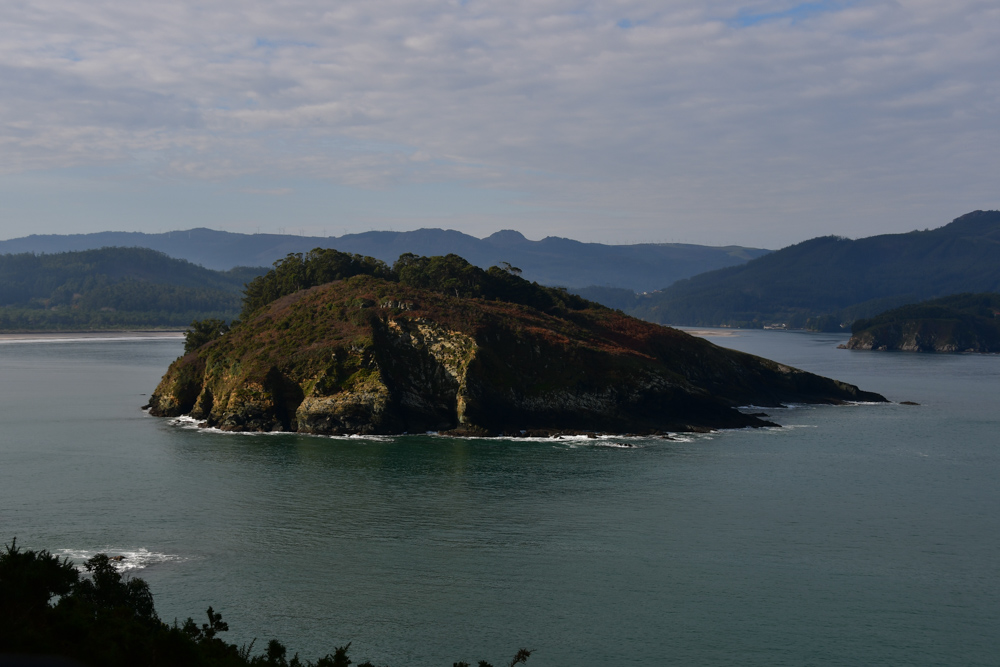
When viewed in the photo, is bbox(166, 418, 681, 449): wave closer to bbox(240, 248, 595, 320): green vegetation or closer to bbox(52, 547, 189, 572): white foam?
bbox(52, 547, 189, 572): white foam

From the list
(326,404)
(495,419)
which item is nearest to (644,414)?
(495,419)

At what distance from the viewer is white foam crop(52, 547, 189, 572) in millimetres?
39116

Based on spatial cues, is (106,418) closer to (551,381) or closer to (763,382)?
(551,381)

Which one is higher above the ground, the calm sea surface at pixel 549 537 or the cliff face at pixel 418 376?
the cliff face at pixel 418 376

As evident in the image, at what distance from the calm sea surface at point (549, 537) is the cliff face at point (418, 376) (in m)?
4.89

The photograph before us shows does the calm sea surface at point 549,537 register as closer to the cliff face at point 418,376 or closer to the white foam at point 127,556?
the white foam at point 127,556

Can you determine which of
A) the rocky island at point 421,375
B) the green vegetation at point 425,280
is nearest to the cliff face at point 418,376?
the rocky island at point 421,375

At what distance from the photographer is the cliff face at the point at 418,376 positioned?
79688mm

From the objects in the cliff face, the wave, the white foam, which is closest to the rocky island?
the cliff face

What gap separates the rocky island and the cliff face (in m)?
0.13

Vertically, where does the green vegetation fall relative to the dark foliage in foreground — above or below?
above

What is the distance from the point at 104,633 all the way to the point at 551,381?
63.6 metres

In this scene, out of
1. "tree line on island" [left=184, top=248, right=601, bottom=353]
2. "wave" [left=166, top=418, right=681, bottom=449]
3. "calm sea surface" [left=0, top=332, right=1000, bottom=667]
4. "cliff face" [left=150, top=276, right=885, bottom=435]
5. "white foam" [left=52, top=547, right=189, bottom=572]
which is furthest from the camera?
"tree line on island" [left=184, top=248, right=601, bottom=353]

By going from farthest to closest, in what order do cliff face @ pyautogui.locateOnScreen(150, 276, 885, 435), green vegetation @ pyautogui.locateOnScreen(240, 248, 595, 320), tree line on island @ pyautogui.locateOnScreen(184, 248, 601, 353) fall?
green vegetation @ pyautogui.locateOnScreen(240, 248, 595, 320) → tree line on island @ pyautogui.locateOnScreen(184, 248, 601, 353) → cliff face @ pyautogui.locateOnScreen(150, 276, 885, 435)
